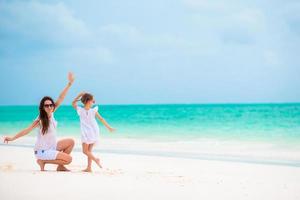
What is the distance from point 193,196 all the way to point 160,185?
29.4 inches

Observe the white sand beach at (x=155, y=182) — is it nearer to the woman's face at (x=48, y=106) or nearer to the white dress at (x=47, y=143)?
the white dress at (x=47, y=143)

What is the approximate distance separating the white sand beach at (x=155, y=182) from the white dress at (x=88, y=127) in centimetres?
60

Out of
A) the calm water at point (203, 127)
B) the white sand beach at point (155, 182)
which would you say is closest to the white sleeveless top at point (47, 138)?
the white sand beach at point (155, 182)

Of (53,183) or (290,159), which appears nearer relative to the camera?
(53,183)

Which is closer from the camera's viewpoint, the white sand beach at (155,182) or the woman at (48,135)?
the white sand beach at (155,182)

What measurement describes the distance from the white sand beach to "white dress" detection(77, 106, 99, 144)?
60 centimetres

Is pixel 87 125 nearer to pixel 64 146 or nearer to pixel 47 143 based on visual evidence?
pixel 64 146

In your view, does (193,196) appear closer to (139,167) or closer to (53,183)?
(53,183)

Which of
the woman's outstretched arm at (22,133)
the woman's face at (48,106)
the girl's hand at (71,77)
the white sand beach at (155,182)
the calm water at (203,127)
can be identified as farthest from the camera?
the calm water at (203,127)

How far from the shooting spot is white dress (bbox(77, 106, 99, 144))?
682cm

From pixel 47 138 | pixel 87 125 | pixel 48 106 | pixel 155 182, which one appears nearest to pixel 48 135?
pixel 47 138

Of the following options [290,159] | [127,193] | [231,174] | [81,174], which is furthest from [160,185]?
[290,159]

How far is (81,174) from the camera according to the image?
21.0ft

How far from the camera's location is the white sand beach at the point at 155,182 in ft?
16.4
